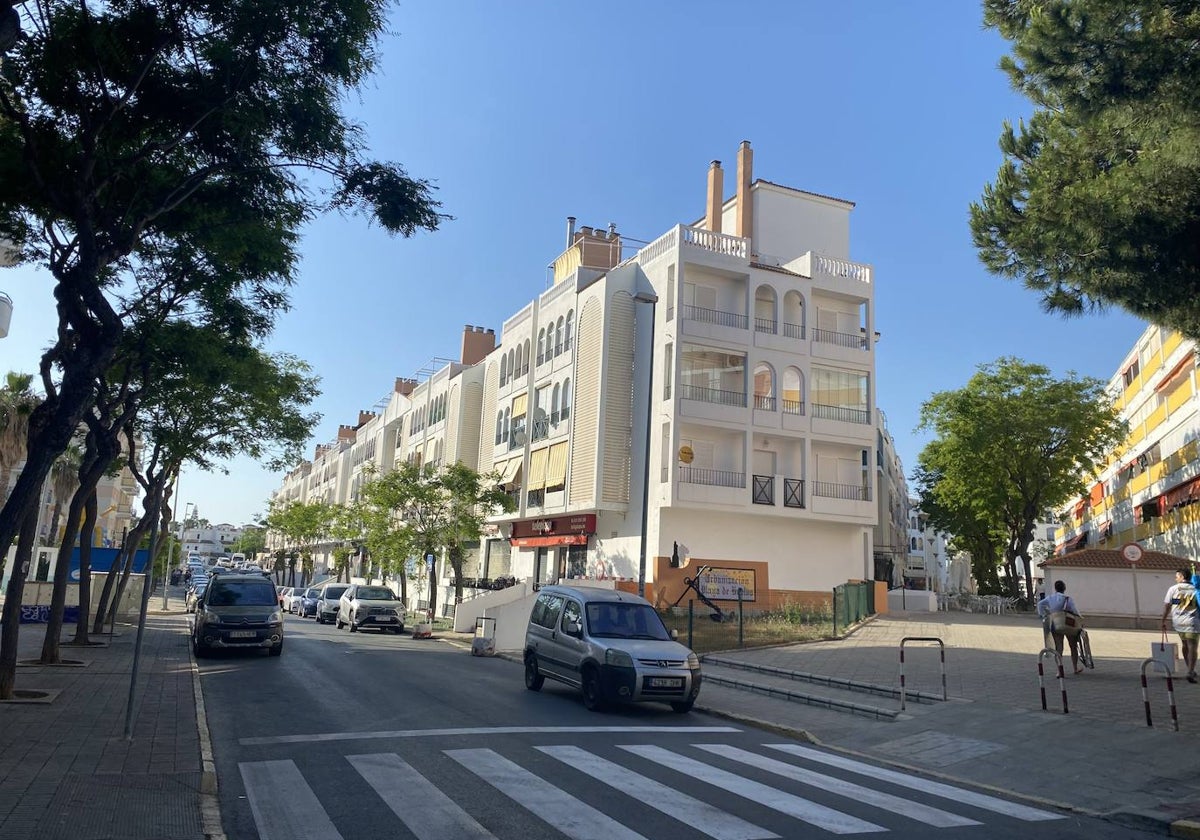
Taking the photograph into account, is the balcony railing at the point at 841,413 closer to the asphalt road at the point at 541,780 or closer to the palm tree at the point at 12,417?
the asphalt road at the point at 541,780

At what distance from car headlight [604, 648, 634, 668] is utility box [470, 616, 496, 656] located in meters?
11.3

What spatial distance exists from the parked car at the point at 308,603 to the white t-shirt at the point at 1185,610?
128 ft

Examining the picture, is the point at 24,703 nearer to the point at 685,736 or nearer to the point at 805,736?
the point at 685,736

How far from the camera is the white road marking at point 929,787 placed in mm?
7957

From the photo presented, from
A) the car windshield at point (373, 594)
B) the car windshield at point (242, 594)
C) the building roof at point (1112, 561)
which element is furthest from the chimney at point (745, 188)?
the car windshield at point (242, 594)

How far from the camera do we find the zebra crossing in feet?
21.5

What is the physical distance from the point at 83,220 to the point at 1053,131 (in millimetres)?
12906

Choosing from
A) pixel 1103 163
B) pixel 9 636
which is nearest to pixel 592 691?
pixel 9 636

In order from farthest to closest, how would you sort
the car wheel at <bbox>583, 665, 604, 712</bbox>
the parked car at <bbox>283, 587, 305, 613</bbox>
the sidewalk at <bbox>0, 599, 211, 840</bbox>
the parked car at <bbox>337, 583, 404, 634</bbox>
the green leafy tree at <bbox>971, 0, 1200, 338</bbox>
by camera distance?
1. the parked car at <bbox>283, 587, 305, 613</bbox>
2. the parked car at <bbox>337, 583, 404, 634</bbox>
3. the car wheel at <bbox>583, 665, 604, 712</bbox>
4. the green leafy tree at <bbox>971, 0, 1200, 338</bbox>
5. the sidewalk at <bbox>0, 599, 211, 840</bbox>

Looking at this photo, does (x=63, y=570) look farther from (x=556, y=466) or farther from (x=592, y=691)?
(x=556, y=466)

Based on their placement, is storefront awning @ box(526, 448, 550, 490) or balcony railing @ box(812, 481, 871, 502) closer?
balcony railing @ box(812, 481, 871, 502)

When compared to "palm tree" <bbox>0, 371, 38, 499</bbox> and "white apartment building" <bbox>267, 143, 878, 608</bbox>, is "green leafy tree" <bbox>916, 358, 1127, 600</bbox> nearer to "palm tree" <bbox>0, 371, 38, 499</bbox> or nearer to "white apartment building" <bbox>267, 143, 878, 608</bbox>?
"white apartment building" <bbox>267, 143, 878, 608</bbox>

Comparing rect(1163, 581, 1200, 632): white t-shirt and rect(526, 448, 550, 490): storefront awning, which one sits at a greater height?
rect(526, 448, 550, 490): storefront awning

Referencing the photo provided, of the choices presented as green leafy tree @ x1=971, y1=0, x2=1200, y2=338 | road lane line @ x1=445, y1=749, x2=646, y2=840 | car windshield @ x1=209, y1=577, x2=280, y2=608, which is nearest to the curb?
road lane line @ x1=445, y1=749, x2=646, y2=840
